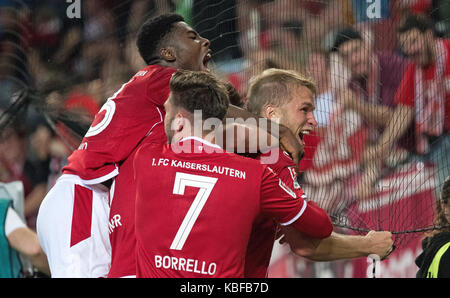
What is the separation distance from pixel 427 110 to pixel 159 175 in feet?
8.63

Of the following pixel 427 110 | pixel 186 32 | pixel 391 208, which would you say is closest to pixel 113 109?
pixel 186 32

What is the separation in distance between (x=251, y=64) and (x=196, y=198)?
2.23 meters

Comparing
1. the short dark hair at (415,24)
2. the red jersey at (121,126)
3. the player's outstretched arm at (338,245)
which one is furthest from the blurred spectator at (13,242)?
the short dark hair at (415,24)

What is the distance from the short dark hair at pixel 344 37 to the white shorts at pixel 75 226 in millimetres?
2073

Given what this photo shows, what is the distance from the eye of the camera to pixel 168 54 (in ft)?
14.9

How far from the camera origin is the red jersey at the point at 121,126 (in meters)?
4.17

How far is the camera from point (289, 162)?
4.07 m

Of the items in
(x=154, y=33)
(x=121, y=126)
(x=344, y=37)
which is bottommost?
(x=121, y=126)

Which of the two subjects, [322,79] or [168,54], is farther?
[322,79]

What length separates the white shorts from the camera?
437 centimetres

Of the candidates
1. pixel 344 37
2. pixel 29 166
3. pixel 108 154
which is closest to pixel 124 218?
pixel 108 154

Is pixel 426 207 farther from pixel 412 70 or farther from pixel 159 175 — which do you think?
pixel 159 175

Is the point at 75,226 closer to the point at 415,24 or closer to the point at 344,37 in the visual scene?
the point at 344,37

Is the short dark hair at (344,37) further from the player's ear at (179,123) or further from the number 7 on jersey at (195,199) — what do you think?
the number 7 on jersey at (195,199)
